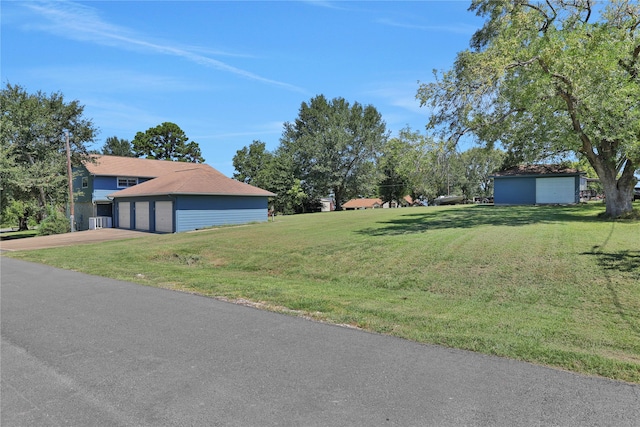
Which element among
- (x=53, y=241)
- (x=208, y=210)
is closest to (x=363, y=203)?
(x=208, y=210)

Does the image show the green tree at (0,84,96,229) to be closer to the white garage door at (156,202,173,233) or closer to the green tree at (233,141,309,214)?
the white garage door at (156,202,173,233)

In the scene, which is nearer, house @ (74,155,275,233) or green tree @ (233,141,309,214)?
house @ (74,155,275,233)

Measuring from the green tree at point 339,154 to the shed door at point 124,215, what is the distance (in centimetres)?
2406

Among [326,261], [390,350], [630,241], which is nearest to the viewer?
[390,350]

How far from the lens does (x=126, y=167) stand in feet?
120

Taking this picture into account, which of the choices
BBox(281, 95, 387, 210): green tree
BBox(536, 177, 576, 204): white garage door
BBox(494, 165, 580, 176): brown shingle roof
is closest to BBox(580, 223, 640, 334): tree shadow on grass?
BBox(536, 177, 576, 204): white garage door

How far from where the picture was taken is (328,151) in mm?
49875

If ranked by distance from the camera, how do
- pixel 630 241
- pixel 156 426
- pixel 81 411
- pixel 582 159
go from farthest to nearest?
1. pixel 582 159
2. pixel 630 241
3. pixel 81 411
4. pixel 156 426

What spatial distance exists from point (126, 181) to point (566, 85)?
33.9 metres

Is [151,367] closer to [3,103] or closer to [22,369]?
[22,369]

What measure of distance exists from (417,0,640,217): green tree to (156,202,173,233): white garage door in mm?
17675

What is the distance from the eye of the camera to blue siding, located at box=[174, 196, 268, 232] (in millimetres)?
25578

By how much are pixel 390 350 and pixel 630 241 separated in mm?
8579

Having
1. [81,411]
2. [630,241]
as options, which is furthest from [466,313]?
[630,241]
